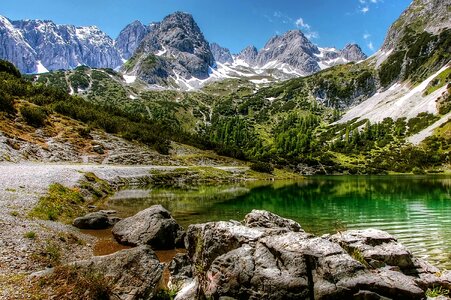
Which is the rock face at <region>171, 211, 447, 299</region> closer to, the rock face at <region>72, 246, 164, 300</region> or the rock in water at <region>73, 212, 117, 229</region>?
the rock face at <region>72, 246, 164, 300</region>

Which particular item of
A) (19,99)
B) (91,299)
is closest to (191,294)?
(91,299)

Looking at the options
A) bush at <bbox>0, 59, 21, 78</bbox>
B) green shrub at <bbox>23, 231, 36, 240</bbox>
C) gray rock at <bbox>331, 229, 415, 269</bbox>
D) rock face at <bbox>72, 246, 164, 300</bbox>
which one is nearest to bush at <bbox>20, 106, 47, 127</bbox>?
bush at <bbox>0, 59, 21, 78</bbox>

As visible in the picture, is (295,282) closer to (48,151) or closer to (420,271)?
(420,271)

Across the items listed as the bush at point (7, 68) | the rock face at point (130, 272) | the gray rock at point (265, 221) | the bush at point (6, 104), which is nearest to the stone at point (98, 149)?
the bush at point (6, 104)

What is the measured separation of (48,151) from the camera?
261 ft

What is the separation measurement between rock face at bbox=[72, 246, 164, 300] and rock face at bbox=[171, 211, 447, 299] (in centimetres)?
168

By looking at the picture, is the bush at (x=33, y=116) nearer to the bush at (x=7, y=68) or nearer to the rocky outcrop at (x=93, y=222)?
the bush at (x=7, y=68)

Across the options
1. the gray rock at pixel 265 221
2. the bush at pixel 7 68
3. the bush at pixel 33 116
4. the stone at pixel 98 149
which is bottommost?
Result: the gray rock at pixel 265 221

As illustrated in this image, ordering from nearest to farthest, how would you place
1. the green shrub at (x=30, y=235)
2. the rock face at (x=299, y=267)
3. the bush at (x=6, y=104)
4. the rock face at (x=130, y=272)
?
the rock face at (x=299, y=267) < the rock face at (x=130, y=272) < the green shrub at (x=30, y=235) < the bush at (x=6, y=104)

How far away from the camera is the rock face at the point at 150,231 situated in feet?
87.5

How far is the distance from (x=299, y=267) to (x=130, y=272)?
24.1 ft

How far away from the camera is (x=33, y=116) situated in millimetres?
88062

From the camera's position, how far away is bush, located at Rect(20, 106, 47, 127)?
8681cm

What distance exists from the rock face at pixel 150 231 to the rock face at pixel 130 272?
1114 cm
